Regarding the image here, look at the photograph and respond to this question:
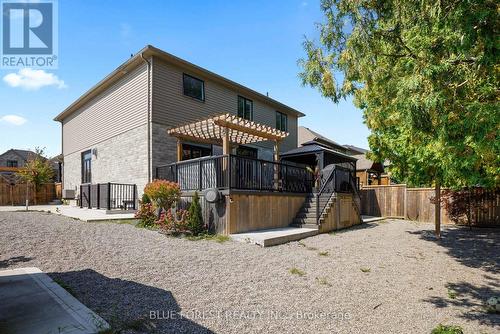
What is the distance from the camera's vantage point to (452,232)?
41.2ft

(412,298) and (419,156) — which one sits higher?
(419,156)

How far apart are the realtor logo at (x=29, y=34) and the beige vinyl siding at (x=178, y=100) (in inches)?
156

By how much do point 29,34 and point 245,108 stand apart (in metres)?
10.9

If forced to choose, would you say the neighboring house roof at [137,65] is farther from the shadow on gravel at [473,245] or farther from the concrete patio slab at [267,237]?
the shadow on gravel at [473,245]

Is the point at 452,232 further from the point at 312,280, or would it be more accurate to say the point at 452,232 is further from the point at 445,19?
the point at 445,19

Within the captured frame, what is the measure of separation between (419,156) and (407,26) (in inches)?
153

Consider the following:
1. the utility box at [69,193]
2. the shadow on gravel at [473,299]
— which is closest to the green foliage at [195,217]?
the shadow on gravel at [473,299]

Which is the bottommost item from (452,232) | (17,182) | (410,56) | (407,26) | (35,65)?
(452,232)

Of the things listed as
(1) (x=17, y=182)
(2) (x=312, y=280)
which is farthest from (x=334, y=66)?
(1) (x=17, y=182)

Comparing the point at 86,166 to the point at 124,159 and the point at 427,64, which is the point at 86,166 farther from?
the point at 427,64

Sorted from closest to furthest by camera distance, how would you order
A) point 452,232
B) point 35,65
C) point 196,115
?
point 35,65, point 452,232, point 196,115

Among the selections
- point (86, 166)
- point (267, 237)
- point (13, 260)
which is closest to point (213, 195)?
point (267, 237)

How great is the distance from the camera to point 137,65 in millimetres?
13961

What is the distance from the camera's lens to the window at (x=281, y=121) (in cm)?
2102
